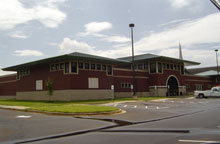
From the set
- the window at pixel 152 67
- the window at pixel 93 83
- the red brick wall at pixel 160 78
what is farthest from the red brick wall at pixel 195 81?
the window at pixel 93 83

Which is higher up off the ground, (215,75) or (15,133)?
(215,75)

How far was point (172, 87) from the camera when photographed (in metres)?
52.3

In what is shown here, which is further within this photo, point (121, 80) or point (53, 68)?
point (121, 80)

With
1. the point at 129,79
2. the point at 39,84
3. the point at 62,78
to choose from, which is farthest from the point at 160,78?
the point at 39,84

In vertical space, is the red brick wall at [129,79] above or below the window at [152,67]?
below

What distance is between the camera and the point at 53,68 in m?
38.5

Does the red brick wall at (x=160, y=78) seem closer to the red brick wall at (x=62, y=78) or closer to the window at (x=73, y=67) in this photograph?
the red brick wall at (x=62, y=78)

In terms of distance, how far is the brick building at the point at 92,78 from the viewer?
36344 millimetres

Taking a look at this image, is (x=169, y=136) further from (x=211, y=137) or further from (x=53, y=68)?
(x=53, y=68)

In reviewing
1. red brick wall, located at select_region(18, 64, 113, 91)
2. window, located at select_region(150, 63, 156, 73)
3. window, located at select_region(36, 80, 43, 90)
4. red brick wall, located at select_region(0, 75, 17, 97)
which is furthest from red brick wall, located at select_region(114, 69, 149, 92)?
red brick wall, located at select_region(0, 75, 17, 97)

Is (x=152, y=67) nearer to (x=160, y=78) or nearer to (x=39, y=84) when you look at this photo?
(x=160, y=78)

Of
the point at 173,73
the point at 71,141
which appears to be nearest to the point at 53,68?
the point at 173,73

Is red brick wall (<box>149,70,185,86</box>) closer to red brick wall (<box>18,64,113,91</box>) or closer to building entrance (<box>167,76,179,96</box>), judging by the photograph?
building entrance (<box>167,76,179,96</box>)

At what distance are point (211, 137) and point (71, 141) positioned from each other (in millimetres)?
5061
